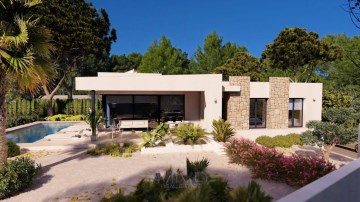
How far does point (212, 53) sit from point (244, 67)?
860 cm

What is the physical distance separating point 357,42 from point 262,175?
48.8 m

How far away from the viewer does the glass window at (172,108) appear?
21188mm

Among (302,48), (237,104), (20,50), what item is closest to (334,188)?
(20,50)

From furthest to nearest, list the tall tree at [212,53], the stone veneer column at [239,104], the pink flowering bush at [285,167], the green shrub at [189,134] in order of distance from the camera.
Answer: the tall tree at [212,53] < the stone veneer column at [239,104] < the green shrub at [189,134] < the pink flowering bush at [285,167]

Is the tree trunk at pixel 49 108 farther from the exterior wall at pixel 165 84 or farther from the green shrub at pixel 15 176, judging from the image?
the green shrub at pixel 15 176

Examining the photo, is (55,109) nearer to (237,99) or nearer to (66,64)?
(66,64)

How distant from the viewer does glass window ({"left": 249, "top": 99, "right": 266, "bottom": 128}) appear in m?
21.0

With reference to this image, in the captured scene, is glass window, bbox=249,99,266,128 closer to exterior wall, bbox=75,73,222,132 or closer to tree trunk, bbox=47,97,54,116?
exterior wall, bbox=75,73,222,132

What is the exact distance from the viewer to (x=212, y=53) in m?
48.5

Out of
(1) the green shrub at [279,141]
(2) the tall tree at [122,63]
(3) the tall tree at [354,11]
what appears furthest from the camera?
(2) the tall tree at [122,63]

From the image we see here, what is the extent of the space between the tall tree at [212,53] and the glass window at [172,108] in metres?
27.8

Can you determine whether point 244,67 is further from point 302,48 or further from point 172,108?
point 172,108

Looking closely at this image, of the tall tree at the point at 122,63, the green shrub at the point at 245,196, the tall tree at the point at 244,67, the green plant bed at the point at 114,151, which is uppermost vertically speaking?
the tall tree at the point at 122,63

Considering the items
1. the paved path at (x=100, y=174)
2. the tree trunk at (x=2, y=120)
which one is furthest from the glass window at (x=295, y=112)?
the tree trunk at (x=2, y=120)
